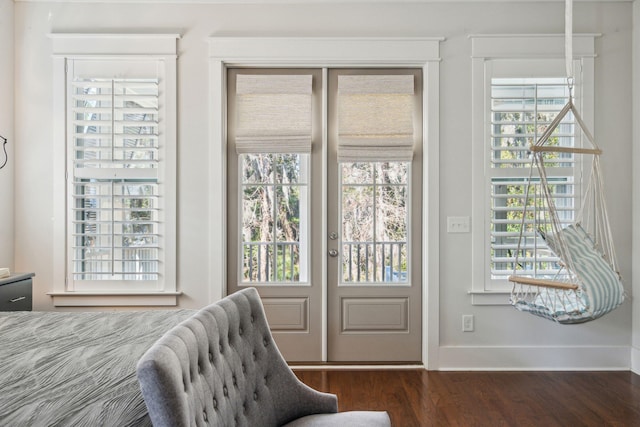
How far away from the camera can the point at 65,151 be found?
315cm

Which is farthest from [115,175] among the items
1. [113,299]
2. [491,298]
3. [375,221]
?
[491,298]

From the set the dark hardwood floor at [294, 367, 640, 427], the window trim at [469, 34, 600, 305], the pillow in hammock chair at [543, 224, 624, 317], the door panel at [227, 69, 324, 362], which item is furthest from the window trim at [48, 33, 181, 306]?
the pillow in hammock chair at [543, 224, 624, 317]

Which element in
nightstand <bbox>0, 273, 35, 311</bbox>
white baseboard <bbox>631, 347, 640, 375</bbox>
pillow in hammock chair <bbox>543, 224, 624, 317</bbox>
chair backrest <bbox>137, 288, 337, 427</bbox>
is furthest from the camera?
white baseboard <bbox>631, 347, 640, 375</bbox>

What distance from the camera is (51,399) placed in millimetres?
1110

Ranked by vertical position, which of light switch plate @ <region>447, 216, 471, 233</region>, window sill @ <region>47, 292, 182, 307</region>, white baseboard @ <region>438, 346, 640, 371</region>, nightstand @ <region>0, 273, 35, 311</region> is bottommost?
white baseboard @ <region>438, 346, 640, 371</region>

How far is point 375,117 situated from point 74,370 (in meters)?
2.63

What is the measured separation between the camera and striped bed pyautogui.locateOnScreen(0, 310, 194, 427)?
3.51ft

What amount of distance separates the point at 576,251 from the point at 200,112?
2841mm

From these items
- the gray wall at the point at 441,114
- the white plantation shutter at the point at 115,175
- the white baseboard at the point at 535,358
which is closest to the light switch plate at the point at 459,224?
the gray wall at the point at 441,114

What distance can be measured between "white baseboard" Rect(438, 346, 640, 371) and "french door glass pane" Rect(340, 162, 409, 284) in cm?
72

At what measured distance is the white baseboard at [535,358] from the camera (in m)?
3.15

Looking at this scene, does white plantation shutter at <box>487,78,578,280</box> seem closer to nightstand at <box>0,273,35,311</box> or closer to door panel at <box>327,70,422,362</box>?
door panel at <box>327,70,422,362</box>

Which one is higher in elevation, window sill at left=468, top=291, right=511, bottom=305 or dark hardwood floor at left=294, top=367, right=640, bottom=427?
window sill at left=468, top=291, right=511, bottom=305

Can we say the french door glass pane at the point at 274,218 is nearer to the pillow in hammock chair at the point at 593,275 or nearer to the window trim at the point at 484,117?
the window trim at the point at 484,117
